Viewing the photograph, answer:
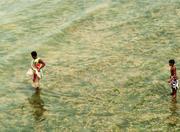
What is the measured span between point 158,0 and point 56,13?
11528mm

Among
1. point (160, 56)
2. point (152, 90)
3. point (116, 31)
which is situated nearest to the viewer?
point (152, 90)

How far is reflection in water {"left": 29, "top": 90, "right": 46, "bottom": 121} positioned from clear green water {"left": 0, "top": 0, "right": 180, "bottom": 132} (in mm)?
54

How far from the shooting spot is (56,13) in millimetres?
41875

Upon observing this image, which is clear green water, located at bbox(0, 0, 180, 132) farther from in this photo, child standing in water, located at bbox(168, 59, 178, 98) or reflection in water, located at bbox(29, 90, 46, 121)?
child standing in water, located at bbox(168, 59, 178, 98)

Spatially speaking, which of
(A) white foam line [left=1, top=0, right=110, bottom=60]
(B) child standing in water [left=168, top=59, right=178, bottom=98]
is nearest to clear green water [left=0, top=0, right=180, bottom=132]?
(A) white foam line [left=1, top=0, right=110, bottom=60]

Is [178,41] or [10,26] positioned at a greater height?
[10,26]

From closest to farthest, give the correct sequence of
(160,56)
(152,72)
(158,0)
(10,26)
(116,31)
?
(152,72) → (160,56) → (116,31) → (10,26) → (158,0)

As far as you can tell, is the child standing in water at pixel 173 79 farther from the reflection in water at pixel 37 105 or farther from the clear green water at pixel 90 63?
the reflection in water at pixel 37 105

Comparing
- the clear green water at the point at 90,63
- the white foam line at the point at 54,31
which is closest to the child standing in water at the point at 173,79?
the clear green water at the point at 90,63

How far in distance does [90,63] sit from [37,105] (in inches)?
292

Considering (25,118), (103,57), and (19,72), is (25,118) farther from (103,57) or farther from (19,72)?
(103,57)

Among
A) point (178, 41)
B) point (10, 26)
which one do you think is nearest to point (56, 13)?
point (10, 26)

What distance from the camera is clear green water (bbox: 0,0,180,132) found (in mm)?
21219

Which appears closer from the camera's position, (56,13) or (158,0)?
→ (56,13)
